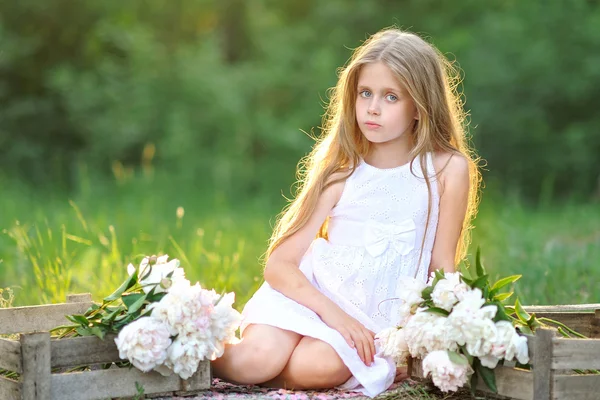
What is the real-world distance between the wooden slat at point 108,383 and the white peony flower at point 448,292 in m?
0.84

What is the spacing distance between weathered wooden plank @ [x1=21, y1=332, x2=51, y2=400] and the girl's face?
4.56ft

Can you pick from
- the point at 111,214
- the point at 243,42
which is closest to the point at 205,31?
the point at 243,42

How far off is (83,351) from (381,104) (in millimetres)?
1375

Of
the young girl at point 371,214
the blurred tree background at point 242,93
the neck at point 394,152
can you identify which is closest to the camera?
the young girl at point 371,214

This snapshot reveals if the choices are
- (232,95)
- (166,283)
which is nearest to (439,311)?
(166,283)

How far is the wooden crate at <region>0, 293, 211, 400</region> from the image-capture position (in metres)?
2.62

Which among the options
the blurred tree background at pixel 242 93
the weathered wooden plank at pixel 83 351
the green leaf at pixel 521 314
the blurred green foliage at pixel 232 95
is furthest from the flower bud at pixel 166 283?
the blurred green foliage at pixel 232 95

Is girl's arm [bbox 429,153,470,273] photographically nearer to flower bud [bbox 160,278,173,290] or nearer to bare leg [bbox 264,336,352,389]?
bare leg [bbox 264,336,352,389]

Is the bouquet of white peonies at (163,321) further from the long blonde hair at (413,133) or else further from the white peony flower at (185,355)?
the long blonde hair at (413,133)

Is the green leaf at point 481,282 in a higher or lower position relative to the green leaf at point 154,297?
higher

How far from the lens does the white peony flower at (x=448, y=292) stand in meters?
2.72

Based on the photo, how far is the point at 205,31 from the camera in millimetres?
14469

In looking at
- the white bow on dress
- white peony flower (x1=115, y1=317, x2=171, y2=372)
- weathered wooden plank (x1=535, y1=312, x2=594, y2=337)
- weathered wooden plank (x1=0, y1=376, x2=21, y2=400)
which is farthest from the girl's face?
weathered wooden plank (x1=0, y1=376, x2=21, y2=400)

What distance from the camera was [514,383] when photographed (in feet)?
8.86
